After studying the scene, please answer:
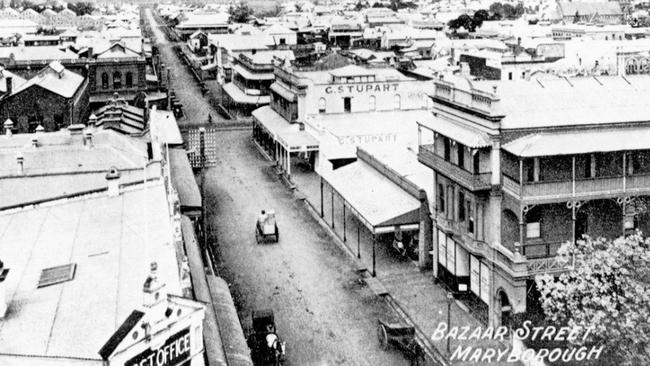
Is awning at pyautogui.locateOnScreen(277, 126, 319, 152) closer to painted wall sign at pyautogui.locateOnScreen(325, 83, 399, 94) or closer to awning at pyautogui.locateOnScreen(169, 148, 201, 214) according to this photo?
painted wall sign at pyautogui.locateOnScreen(325, 83, 399, 94)

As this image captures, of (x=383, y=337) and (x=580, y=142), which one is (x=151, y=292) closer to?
(x=383, y=337)

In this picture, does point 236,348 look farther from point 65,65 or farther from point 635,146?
point 65,65

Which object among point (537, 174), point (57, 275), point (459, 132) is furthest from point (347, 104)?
point (57, 275)

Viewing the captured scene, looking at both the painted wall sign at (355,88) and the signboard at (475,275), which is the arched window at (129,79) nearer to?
the painted wall sign at (355,88)

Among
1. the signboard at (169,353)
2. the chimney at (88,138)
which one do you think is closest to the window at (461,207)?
the chimney at (88,138)

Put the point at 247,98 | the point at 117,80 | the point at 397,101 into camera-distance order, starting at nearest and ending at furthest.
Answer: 1. the point at 397,101
2. the point at 117,80
3. the point at 247,98

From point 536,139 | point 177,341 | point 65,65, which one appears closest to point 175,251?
point 177,341
